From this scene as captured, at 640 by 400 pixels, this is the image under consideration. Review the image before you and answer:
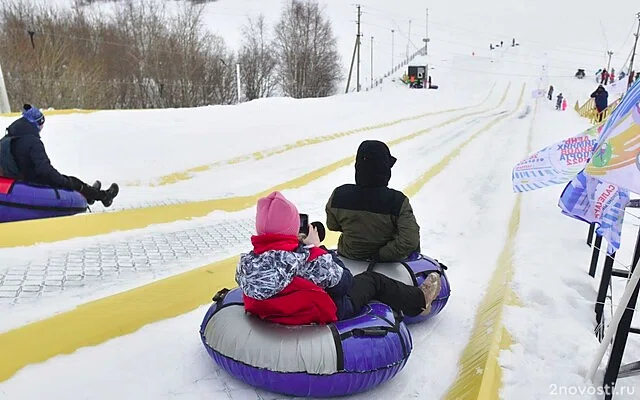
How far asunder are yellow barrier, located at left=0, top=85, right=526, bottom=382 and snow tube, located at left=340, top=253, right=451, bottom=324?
1218 millimetres

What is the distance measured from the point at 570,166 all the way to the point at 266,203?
8.58 feet

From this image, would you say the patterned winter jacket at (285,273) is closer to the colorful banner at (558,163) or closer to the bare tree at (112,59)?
A: the colorful banner at (558,163)

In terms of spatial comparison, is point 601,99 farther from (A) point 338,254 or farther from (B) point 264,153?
(A) point 338,254

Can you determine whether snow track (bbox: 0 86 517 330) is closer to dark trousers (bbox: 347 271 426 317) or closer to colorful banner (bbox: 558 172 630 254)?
dark trousers (bbox: 347 271 426 317)

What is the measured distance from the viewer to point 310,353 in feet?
8.52

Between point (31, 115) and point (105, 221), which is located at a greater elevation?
point (31, 115)

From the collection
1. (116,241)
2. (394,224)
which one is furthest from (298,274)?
(116,241)

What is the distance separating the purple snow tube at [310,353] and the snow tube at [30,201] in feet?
11.4

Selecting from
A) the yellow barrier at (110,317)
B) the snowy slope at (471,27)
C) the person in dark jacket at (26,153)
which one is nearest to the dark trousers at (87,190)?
the person in dark jacket at (26,153)

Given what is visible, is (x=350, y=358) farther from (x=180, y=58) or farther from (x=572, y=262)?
(x=180, y=58)

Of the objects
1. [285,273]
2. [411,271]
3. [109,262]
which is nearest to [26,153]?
[109,262]

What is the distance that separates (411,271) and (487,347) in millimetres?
674

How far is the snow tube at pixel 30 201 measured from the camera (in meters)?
5.21

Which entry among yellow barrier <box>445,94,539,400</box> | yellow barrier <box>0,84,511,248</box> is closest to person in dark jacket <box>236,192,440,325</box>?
yellow barrier <box>445,94,539,400</box>
